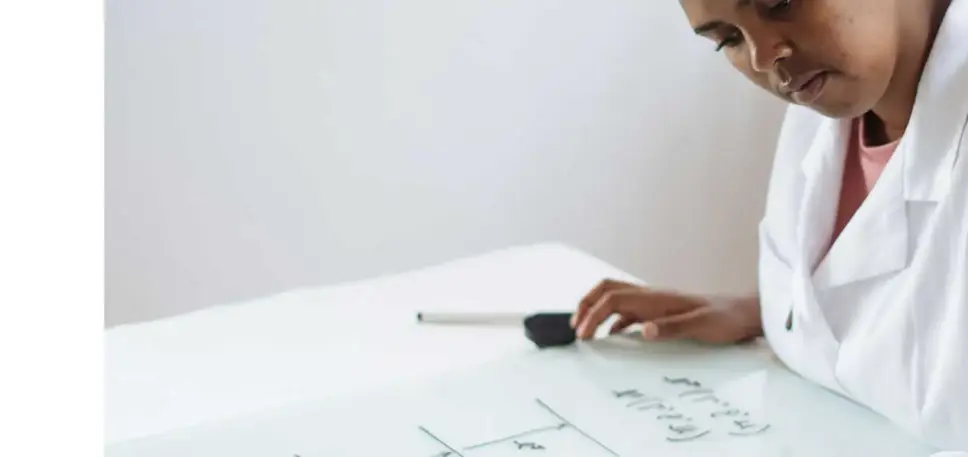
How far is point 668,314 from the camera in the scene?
100 centimetres

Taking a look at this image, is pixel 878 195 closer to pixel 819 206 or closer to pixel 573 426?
pixel 819 206

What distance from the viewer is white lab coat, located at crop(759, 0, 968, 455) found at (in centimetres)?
75

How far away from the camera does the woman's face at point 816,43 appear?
74 centimetres

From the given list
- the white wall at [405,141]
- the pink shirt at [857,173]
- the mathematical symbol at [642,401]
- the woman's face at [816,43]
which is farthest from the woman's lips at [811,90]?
the white wall at [405,141]

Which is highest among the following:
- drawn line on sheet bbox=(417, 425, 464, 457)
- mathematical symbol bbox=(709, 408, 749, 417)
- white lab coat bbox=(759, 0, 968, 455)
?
white lab coat bbox=(759, 0, 968, 455)

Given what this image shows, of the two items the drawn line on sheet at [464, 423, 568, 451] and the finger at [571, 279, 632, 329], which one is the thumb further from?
the drawn line on sheet at [464, 423, 568, 451]

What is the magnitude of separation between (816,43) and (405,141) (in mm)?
890

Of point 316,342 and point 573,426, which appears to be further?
point 316,342

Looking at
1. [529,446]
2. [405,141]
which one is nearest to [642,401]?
[529,446]

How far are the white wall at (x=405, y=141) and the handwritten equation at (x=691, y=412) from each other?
76 centimetres

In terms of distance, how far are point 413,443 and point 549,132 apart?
0.96m

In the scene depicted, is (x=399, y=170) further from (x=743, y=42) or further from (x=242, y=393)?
(x=743, y=42)

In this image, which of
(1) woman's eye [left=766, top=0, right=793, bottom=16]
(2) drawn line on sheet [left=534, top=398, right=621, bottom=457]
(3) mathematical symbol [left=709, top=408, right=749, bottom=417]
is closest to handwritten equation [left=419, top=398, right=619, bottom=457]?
(2) drawn line on sheet [left=534, top=398, right=621, bottom=457]

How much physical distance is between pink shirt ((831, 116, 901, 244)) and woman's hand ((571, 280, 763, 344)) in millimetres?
120
